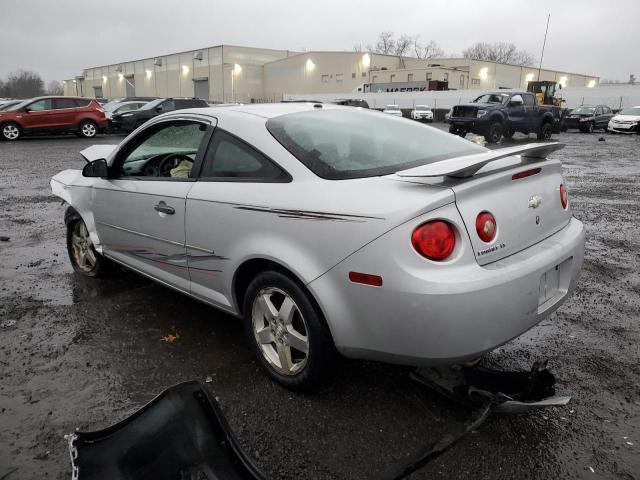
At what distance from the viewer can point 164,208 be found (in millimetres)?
3277

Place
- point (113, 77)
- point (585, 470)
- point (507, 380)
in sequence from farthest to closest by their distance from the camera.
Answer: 1. point (113, 77)
2. point (507, 380)
3. point (585, 470)

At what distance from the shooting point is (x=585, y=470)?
7.29 feet

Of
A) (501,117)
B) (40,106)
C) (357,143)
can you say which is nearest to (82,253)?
(357,143)


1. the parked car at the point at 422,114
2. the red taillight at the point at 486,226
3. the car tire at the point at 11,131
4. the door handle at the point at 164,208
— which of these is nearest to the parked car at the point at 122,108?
the car tire at the point at 11,131

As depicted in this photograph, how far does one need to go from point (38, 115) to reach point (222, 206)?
787 inches

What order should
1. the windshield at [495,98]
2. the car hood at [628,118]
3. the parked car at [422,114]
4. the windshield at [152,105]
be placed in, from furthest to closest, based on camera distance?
the parked car at [422,114] < the car hood at [628,118] < the windshield at [152,105] < the windshield at [495,98]

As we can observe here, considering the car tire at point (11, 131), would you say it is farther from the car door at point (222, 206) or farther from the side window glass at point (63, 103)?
the car door at point (222, 206)

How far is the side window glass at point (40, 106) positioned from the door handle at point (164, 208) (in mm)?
19370

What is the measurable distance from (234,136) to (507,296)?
1740mm

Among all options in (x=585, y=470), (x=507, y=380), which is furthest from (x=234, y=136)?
(x=585, y=470)

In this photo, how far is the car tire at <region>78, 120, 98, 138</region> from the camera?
67.3 feet

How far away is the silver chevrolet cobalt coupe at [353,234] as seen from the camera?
2205 millimetres

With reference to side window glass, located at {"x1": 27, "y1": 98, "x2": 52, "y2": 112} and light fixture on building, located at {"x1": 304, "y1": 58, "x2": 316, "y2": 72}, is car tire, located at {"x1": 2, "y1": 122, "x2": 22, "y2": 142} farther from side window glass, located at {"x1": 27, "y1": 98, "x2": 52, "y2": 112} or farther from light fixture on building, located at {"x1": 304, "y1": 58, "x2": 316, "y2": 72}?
light fixture on building, located at {"x1": 304, "y1": 58, "x2": 316, "y2": 72}

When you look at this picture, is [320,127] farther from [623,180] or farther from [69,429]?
[623,180]
